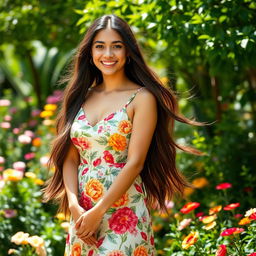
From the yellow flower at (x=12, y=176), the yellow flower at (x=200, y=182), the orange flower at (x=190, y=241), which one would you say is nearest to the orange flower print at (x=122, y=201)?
the orange flower at (x=190, y=241)

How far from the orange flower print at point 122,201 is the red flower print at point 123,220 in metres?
0.02

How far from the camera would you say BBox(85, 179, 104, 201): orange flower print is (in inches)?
112

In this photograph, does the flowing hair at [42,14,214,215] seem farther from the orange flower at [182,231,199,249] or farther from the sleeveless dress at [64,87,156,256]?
the orange flower at [182,231,199,249]

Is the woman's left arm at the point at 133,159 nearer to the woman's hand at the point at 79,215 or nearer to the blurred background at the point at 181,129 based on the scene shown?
the woman's hand at the point at 79,215

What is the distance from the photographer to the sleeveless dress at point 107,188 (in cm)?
277

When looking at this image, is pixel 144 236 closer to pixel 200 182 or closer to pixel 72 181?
pixel 72 181

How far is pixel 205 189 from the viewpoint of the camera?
4914mm

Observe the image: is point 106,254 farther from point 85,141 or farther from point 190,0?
point 190,0

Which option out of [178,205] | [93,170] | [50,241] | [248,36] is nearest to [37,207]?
[50,241]

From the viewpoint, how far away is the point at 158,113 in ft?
9.82

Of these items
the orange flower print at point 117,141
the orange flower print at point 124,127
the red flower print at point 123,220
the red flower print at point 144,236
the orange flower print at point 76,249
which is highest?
the orange flower print at point 124,127

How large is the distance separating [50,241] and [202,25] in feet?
5.65

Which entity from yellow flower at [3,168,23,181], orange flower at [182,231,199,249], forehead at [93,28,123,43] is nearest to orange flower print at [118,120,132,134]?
forehead at [93,28,123,43]

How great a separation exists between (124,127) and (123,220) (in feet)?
1.41
